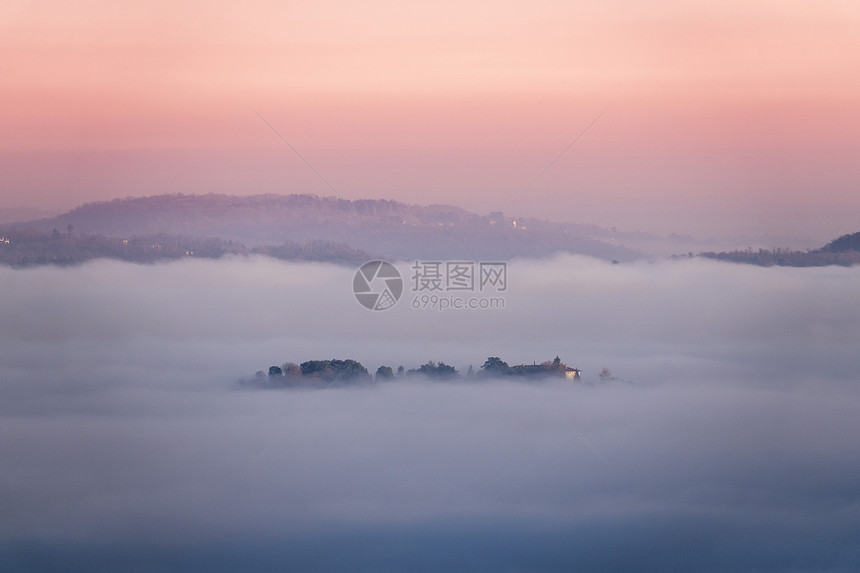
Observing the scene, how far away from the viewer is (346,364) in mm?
45438

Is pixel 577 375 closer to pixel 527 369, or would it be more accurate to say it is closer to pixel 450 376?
pixel 527 369

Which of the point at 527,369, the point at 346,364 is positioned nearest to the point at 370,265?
the point at 346,364

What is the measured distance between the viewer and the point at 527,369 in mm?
45438

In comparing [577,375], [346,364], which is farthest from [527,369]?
[346,364]

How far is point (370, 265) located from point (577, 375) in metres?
12.7

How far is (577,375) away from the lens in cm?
4616

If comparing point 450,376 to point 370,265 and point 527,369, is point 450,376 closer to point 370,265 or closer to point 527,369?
point 527,369

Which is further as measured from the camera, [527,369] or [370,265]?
[527,369]

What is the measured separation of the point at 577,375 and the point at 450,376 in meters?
6.34

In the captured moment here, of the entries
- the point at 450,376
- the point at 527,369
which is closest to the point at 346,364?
the point at 450,376

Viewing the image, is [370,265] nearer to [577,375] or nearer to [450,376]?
[450,376]

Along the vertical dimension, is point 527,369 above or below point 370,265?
below

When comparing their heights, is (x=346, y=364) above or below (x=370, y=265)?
below

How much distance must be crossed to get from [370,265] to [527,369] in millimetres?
10275
